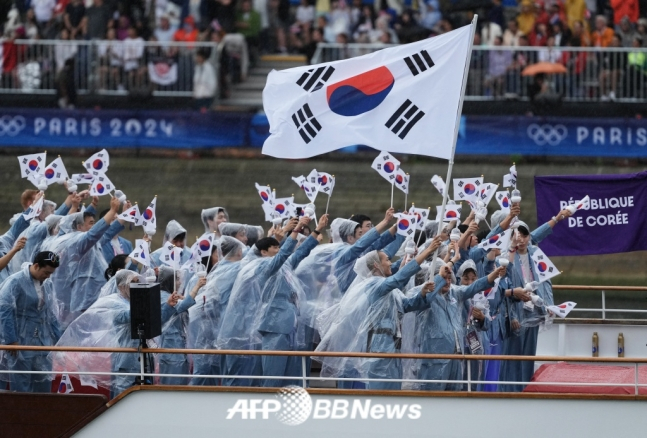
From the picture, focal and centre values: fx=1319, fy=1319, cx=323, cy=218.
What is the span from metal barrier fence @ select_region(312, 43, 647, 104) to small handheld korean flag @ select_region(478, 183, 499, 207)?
10345 millimetres

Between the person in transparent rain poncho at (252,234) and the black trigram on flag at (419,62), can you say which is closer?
the black trigram on flag at (419,62)

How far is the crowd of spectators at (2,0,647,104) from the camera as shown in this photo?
2305 cm

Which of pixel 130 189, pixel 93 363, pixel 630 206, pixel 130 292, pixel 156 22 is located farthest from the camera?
pixel 156 22

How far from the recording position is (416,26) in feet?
80.5

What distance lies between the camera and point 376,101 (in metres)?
11.5

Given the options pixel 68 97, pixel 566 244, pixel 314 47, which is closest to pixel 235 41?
pixel 314 47

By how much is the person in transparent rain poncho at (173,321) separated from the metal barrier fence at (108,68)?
12509mm

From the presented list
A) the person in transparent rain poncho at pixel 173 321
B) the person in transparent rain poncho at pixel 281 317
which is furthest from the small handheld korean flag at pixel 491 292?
the person in transparent rain poncho at pixel 173 321

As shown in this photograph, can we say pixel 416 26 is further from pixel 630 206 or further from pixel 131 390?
pixel 131 390

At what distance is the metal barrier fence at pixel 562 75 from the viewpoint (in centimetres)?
2272

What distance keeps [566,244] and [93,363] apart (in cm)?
505

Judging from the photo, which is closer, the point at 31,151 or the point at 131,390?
the point at 131,390

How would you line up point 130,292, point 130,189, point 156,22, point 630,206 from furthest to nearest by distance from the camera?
point 156,22, point 130,189, point 630,206, point 130,292

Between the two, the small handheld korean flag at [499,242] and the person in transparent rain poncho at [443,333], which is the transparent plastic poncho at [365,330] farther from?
the small handheld korean flag at [499,242]
